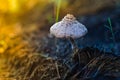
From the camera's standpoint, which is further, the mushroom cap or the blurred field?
the blurred field

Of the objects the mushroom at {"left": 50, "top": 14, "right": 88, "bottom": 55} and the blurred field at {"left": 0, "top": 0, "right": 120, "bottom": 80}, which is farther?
the blurred field at {"left": 0, "top": 0, "right": 120, "bottom": 80}

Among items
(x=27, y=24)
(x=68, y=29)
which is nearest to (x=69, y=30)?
(x=68, y=29)

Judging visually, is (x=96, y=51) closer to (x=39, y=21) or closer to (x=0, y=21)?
(x=39, y=21)

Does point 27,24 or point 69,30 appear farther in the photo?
point 27,24

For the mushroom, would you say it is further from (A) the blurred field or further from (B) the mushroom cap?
(A) the blurred field

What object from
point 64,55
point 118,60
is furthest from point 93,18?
point 118,60

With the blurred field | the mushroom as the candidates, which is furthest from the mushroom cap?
the blurred field

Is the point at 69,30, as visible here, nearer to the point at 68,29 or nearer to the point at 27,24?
the point at 68,29

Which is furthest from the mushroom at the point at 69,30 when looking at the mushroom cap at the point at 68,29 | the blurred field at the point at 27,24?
the blurred field at the point at 27,24

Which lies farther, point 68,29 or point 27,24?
point 27,24

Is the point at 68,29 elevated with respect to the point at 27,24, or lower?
lower

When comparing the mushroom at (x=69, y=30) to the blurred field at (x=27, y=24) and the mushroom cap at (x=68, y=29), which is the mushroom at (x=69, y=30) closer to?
the mushroom cap at (x=68, y=29)
